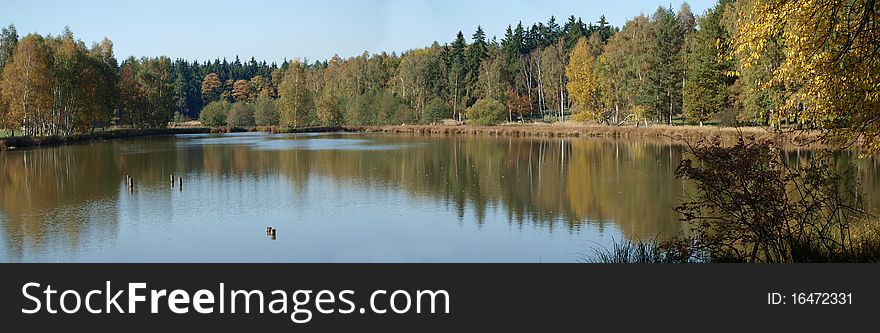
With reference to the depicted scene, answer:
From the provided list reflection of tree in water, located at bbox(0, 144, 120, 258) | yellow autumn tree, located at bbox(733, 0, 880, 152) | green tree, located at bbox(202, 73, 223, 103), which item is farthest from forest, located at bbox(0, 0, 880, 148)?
green tree, located at bbox(202, 73, 223, 103)

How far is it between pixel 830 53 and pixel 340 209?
12812 millimetres

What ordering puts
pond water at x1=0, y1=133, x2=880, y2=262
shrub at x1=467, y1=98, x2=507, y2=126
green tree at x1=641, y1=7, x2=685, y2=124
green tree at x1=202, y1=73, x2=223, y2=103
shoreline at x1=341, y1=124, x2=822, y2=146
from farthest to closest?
green tree at x1=202, y1=73, x2=223, y2=103
shrub at x1=467, y1=98, x2=507, y2=126
green tree at x1=641, y1=7, x2=685, y2=124
shoreline at x1=341, y1=124, x2=822, y2=146
pond water at x1=0, y1=133, x2=880, y2=262

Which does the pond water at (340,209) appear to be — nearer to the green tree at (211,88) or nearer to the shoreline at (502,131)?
the shoreline at (502,131)

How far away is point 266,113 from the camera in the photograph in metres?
95.8

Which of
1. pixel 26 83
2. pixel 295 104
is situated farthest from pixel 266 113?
pixel 26 83

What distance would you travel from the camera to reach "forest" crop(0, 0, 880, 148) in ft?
32.1

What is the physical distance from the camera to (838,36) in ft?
31.9

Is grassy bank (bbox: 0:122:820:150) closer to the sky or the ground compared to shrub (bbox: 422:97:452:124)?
closer to the ground

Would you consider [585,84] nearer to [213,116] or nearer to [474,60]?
[474,60]

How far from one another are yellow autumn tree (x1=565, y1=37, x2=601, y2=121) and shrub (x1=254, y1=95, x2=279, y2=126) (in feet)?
142

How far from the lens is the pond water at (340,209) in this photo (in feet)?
46.3

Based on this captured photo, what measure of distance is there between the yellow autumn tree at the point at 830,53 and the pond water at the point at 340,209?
4654 mm

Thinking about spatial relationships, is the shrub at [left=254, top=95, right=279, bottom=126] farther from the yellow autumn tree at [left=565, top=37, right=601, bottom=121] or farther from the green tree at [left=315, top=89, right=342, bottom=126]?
the yellow autumn tree at [left=565, top=37, right=601, bottom=121]

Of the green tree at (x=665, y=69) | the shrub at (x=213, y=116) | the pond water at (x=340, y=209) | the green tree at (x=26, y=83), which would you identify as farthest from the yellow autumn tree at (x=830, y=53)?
the shrub at (x=213, y=116)
